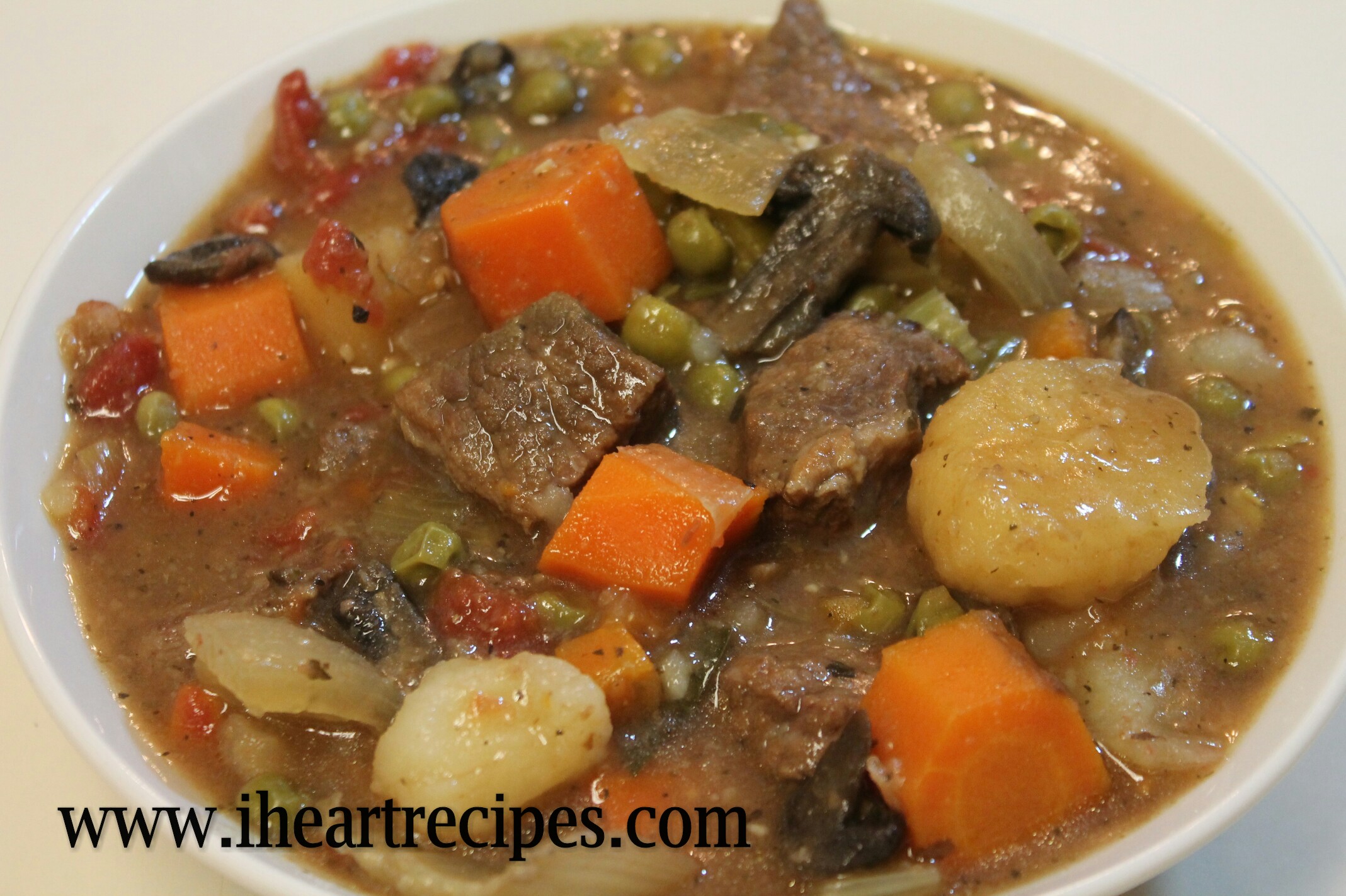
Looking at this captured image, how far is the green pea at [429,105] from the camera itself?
13.5 ft

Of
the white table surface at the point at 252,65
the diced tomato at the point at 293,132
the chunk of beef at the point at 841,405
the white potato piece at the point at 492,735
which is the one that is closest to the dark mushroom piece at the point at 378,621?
the white potato piece at the point at 492,735

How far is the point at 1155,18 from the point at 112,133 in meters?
4.61

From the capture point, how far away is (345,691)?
2525 millimetres

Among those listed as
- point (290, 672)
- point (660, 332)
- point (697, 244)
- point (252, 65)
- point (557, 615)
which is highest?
point (252, 65)

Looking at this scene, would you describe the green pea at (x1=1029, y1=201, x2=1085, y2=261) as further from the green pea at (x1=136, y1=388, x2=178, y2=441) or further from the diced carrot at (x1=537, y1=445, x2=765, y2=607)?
the green pea at (x1=136, y1=388, x2=178, y2=441)

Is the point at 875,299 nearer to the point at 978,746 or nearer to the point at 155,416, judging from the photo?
the point at 978,746

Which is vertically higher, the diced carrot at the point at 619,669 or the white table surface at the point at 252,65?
the white table surface at the point at 252,65

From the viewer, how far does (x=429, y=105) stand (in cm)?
412

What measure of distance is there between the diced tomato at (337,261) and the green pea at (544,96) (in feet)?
3.58

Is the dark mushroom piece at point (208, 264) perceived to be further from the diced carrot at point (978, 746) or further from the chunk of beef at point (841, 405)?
the diced carrot at point (978, 746)

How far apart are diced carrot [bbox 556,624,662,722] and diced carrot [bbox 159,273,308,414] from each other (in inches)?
56.0

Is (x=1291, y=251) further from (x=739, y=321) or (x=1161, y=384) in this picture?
(x=739, y=321)

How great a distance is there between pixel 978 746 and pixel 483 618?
1.24 metres

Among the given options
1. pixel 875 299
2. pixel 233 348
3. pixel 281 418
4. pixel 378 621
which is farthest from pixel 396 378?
pixel 875 299
